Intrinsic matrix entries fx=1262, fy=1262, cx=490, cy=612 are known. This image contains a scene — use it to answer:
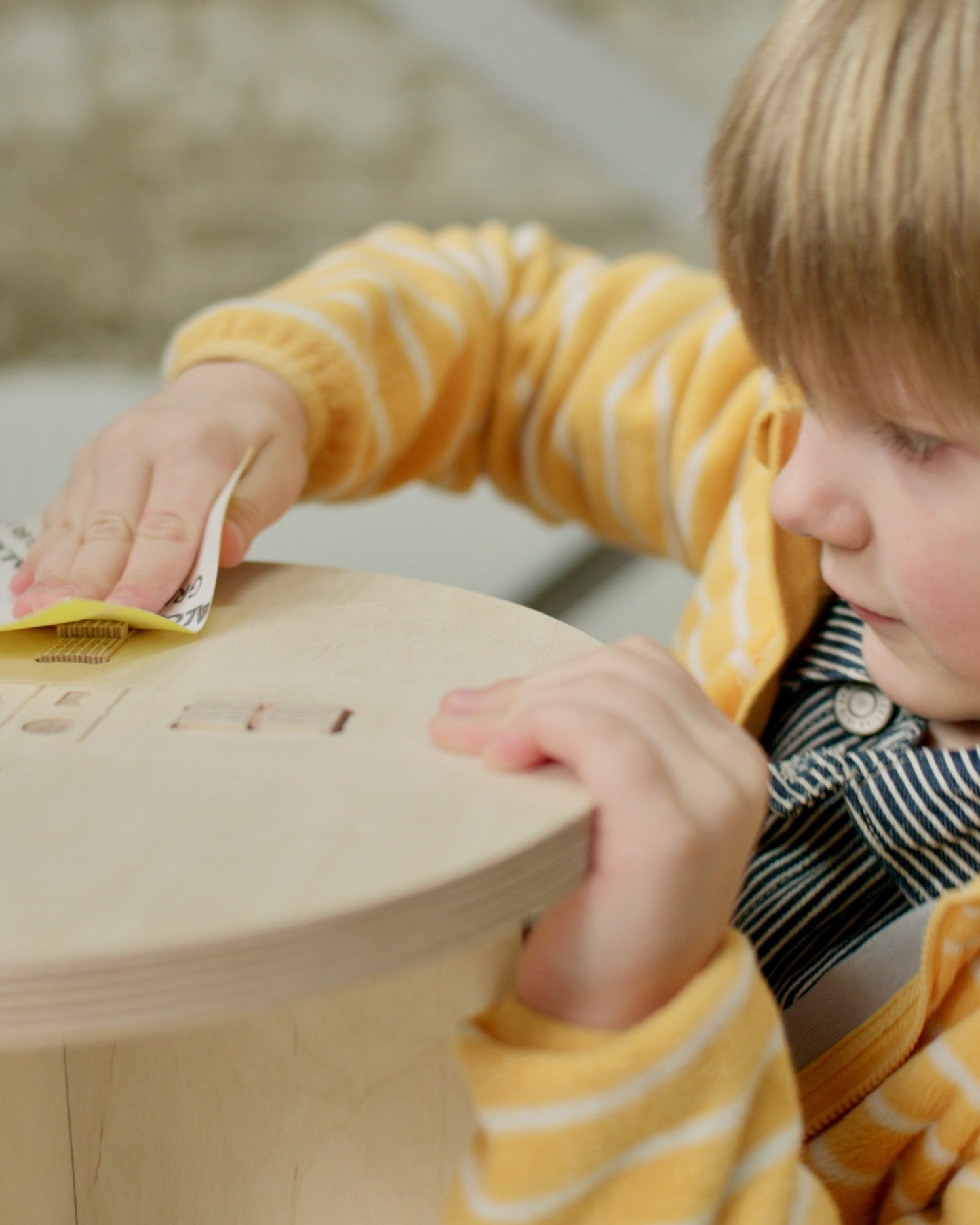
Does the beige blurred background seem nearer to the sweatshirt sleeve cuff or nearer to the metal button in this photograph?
the sweatshirt sleeve cuff

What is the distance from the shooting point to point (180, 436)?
24.4 inches

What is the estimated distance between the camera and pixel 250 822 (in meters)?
0.35

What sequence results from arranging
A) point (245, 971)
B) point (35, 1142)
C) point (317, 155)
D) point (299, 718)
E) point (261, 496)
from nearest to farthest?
point (245, 971)
point (299, 718)
point (35, 1142)
point (261, 496)
point (317, 155)

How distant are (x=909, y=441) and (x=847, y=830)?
0.76 ft

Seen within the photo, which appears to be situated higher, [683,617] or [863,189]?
[863,189]

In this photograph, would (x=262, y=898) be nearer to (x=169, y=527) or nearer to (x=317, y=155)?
(x=169, y=527)

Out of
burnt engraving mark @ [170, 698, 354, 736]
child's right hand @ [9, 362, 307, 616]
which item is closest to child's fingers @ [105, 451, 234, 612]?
child's right hand @ [9, 362, 307, 616]

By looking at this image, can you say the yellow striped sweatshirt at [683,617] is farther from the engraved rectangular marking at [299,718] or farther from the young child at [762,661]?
the engraved rectangular marking at [299,718]

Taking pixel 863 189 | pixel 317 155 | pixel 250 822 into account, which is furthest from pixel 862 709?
pixel 317 155

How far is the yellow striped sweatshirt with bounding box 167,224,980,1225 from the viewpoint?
0.40 meters

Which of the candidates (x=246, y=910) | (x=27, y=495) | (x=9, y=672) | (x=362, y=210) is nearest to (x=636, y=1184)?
(x=246, y=910)

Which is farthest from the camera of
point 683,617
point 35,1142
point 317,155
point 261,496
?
point 317,155

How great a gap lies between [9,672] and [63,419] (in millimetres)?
967

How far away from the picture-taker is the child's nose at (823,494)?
1.68 ft
